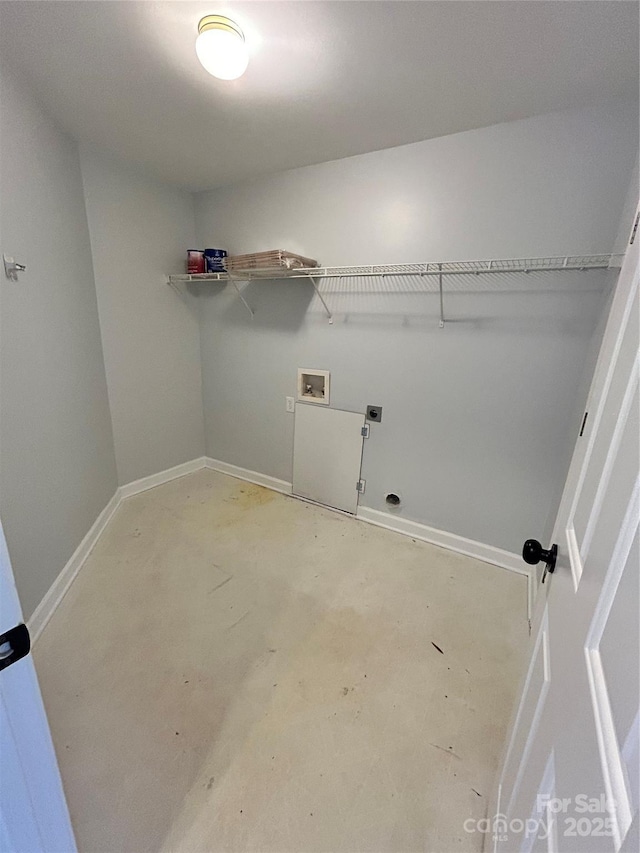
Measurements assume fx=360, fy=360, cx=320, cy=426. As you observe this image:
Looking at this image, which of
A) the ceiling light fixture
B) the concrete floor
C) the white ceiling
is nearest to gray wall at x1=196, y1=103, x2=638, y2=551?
the white ceiling

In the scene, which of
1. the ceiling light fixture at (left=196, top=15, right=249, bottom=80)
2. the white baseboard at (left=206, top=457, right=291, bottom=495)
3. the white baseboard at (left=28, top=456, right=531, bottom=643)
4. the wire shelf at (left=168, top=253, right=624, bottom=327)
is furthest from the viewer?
the white baseboard at (left=206, top=457, right=291, bottom=495)

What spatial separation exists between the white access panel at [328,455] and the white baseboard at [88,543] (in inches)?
44.2

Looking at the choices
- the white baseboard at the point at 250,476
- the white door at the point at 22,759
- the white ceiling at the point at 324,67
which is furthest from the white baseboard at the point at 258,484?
the white ceiling at the point at 324,67

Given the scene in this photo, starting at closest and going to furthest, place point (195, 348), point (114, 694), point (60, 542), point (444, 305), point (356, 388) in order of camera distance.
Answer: point (114, 694) → point (60, 542) → point (444, 305) → point (356, 388) → point (195, 348)

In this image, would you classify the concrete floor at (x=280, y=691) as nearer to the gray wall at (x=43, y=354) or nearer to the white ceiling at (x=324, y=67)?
the gray wall at (x=43, y=354)

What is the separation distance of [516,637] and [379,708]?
0.77 m

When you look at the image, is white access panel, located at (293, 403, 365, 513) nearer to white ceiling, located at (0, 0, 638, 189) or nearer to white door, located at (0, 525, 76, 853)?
white ceiling, located at (0, 0, 638, 189)

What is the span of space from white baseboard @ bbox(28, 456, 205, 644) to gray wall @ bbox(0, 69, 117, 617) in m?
0.05

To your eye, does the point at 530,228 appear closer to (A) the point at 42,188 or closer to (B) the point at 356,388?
(B) the point at 356,388

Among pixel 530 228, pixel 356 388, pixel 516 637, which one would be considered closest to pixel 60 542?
pixel 356 388

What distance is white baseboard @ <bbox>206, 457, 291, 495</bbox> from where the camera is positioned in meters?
3.02

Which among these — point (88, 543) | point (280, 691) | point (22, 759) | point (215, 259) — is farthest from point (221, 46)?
point (88, 543)

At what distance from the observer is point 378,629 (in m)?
1.72

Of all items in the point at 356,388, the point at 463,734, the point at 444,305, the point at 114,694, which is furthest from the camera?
the point at 356,388
